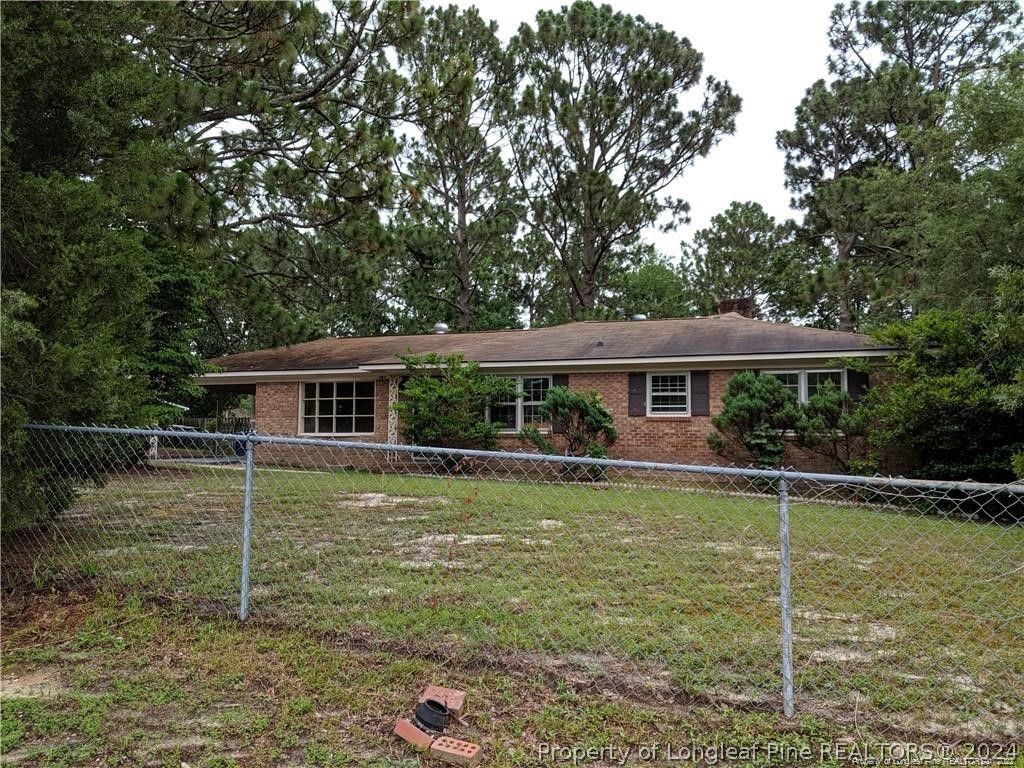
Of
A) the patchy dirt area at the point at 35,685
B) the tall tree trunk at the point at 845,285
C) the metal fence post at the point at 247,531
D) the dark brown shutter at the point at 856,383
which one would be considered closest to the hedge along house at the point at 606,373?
the dark brown shutter at the point at 856,383

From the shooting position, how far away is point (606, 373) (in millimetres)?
14586

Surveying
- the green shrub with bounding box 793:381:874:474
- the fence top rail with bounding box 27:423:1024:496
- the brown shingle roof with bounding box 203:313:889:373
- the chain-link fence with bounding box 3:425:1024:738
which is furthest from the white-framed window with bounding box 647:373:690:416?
the fence top rail with bounding box 27:423:1024:496

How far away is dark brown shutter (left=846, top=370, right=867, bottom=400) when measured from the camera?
12.6 meters

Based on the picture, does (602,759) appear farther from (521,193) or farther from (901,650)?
(521,193)

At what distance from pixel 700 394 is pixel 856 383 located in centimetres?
302

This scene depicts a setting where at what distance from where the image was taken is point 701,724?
2992 millimetres

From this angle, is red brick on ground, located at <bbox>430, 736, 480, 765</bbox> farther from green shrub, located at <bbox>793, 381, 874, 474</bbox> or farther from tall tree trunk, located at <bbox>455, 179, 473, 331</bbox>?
tall tree trunk, located at <bbox>455, 179, 473, 331</bbox>

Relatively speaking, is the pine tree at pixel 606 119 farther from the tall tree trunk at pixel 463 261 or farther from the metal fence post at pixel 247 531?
the metal fence post at pixel 247 531

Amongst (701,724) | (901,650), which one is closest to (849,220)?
(901,650)

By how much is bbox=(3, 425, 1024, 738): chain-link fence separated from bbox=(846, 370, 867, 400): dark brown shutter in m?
4.06

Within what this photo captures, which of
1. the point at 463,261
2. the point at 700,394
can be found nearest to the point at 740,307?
the point at 700,394

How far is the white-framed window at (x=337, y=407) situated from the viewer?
1695 cm

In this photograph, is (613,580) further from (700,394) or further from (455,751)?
(700,394)

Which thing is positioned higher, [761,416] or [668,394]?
[668,394]
